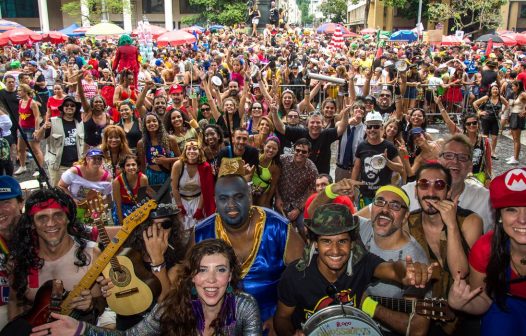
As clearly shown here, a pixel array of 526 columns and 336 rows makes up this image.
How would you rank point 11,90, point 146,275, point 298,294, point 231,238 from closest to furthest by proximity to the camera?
point 298,294, point 146,275, point 231,238, point 11,90

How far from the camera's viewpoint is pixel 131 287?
11.0 feet

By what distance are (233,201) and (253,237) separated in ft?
1.11

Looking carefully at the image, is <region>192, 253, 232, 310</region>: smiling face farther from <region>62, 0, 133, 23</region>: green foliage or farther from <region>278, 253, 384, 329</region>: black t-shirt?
<region>62, 0, 133, 23</region>: green foliage

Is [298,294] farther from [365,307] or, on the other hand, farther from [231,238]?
[231,238]

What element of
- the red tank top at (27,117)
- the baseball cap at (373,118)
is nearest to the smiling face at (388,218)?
the baseball cap at (373,118)

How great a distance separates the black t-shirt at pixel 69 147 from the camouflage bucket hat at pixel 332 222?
→ 5.19 metres

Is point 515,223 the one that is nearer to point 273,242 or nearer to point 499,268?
point 499,268

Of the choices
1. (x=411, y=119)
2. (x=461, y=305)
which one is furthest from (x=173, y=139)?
(x=461, y=305)

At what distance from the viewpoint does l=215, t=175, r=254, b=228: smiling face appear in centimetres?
359

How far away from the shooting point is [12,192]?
346 centimetres

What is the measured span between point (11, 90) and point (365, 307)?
9130 mm

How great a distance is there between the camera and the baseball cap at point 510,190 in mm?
2701

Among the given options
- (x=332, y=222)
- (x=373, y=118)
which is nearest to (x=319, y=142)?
(x=373, y=118)

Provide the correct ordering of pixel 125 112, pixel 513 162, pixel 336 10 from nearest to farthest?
pixel 125 112 → pixel 513 162 → pixel 336 10
